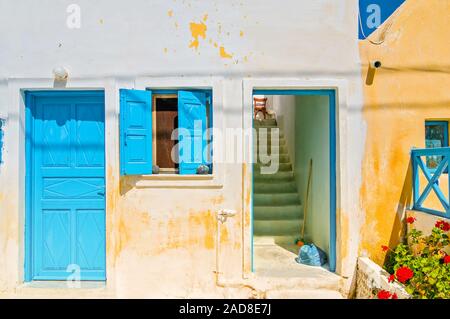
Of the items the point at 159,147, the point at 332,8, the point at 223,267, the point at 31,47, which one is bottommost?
the point at 223,267

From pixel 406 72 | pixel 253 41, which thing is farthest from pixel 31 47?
pixel 406 72

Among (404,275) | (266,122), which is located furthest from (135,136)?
(266,122)

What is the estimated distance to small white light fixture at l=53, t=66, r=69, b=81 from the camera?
13.9 ft

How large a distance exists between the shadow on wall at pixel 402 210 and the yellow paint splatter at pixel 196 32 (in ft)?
11.2

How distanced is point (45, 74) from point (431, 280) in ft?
17.8

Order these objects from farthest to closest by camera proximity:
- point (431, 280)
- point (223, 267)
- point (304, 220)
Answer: point (304, 220) < point (223, 267) < point (431, 280)

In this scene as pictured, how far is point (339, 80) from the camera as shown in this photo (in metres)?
4.29

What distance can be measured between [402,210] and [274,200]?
9.75ft

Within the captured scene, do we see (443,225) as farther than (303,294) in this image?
No

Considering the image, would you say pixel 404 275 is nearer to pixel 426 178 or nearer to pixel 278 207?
pixel 426 178

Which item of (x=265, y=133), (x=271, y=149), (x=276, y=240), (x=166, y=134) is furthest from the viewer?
(x=265, y=133)

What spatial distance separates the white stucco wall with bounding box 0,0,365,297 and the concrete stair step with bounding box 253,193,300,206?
267 centimetres

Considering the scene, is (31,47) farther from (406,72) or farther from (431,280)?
(431,280)

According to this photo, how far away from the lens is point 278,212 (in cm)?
657
